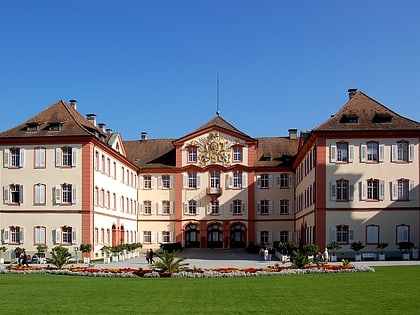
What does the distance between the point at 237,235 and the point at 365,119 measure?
24.3m

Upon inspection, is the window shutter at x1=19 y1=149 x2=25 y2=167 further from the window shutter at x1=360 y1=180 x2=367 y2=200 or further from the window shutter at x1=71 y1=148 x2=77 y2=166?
the window shutter at x1=360 y1=180 x2=367 y2=200

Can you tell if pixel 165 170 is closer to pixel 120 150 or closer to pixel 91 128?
pixel 120 150

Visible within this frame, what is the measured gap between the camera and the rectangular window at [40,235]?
4878cm

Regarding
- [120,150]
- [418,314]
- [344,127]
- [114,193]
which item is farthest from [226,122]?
[418,314]

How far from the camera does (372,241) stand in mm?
45344

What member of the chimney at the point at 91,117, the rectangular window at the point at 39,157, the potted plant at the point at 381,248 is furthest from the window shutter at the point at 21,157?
the potted plant at the point at 381,248

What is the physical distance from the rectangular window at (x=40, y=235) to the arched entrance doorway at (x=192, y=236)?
2084 centimetres

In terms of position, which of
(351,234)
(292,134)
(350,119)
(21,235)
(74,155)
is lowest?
(21,235)

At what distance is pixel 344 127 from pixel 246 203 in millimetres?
22077

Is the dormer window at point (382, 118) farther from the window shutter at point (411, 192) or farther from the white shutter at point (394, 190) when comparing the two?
the window shutter at point (411, 192)

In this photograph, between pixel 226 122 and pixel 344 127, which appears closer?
pixel 344 127

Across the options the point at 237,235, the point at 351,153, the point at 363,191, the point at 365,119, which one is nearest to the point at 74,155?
the point at 351,153

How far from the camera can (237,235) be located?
6719cm

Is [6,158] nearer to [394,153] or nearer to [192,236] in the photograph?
[192,236]
